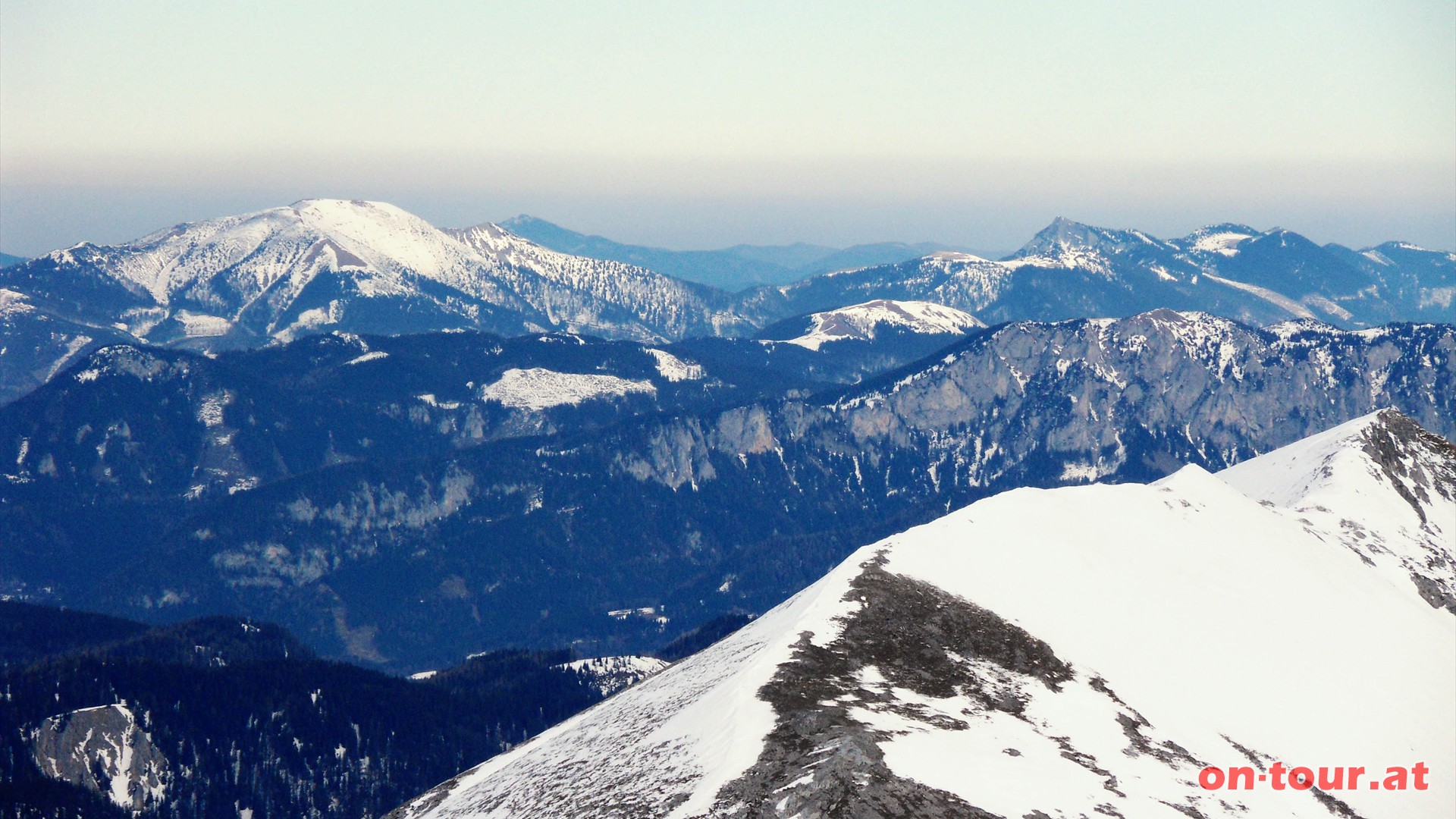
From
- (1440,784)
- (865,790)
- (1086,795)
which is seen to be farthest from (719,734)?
(1440,784)

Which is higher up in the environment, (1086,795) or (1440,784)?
(1086,795)

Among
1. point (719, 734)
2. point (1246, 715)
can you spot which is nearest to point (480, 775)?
point (719, 734)

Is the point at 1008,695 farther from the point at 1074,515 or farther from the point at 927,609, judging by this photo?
the point at 1074,515

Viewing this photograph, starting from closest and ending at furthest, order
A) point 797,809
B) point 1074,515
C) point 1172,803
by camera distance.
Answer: point 797,809 → point 1172,803 → point 1074,515

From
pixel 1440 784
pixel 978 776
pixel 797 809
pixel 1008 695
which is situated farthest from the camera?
pixel 1440 784

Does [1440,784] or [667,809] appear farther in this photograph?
[1440,784]

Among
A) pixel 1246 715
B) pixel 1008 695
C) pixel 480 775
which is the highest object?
pixel 1008 695
